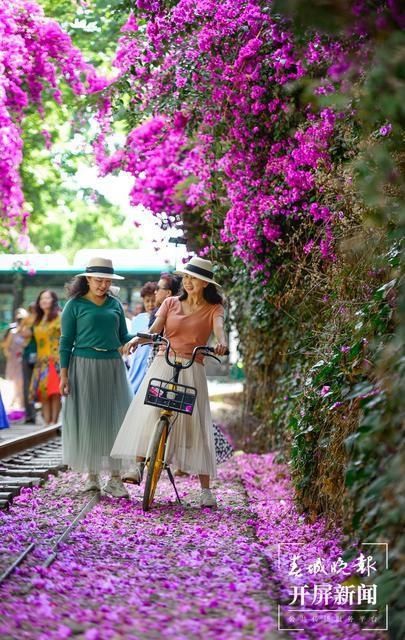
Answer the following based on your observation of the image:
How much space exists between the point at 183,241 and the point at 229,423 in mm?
3593

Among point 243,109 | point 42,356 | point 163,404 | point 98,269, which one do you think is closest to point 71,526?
point 163,404

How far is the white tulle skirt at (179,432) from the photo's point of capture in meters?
9.58

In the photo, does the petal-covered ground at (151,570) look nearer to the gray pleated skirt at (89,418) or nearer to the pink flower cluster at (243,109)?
the gray pleated skirt at (89,418)

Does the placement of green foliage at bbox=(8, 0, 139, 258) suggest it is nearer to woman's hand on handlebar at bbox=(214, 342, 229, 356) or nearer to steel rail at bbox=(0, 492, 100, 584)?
woman's hand on handlebar at bbox=(214, 342, 229, 356)

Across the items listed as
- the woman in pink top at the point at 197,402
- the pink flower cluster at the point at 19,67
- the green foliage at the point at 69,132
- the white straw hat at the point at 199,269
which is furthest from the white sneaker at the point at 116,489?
the pink flower cluster at the point at 19,67

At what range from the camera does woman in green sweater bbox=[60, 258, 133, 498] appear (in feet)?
33.3

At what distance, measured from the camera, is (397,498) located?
489 cm

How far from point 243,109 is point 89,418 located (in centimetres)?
320

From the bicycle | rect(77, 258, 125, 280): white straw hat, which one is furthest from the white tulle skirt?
rect(77, 258, 125, 280): white straw hat

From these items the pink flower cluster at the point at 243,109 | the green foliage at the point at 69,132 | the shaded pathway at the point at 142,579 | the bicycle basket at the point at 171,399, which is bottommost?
the shaded pathway at the point at 142,579

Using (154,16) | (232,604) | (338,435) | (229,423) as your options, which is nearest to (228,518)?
(338,435)

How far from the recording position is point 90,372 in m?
10.2

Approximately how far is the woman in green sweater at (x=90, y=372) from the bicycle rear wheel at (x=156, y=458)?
95 cm

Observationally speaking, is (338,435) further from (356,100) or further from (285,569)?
(356,100)
